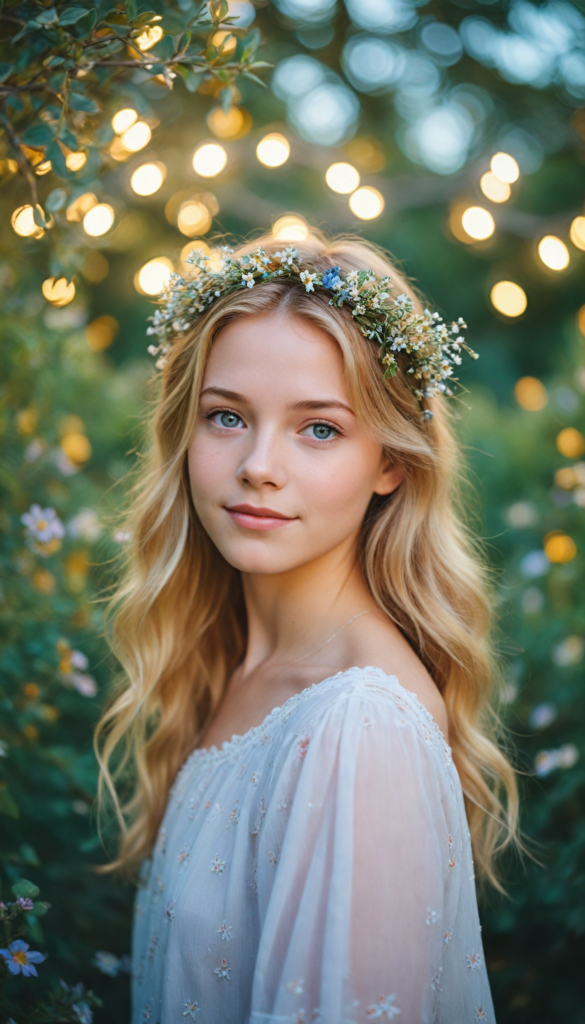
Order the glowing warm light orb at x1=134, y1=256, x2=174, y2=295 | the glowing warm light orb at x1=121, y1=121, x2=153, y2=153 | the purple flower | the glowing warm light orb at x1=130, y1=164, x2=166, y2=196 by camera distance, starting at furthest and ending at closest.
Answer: the glowing warm light orb at x1=134, y1=256, x2=174, y2=295
the glowing warm light orb at x1=130, y1=164, x2=166, y2=196
the glowing warm light orb at x1=121, y1=121, x2=153, y2=153
the purple flower

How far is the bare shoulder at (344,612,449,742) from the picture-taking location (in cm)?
145

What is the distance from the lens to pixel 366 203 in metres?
3.42

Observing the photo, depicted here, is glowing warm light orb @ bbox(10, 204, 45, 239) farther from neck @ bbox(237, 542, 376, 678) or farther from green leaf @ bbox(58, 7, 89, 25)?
neck @ bbox(237, 542, 376, 678)

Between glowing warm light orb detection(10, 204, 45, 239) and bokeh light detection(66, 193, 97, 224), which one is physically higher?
glowing warm light orb detection(10, 204, 45, 239)

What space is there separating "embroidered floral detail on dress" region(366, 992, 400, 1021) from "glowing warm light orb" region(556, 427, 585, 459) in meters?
2.32

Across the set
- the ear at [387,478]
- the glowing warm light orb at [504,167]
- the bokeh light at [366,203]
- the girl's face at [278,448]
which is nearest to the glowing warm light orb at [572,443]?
Result: the glowing warm light orb at [504,167]

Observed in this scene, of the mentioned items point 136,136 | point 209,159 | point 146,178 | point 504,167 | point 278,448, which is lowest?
point 504,167

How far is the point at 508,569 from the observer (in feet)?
10.5

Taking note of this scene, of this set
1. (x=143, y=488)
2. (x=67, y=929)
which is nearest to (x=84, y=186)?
(x=143, y=488)

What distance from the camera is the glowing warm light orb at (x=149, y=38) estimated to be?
1.51m

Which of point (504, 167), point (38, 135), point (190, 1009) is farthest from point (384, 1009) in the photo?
point (504, 167)

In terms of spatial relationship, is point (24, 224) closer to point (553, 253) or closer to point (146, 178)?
point (146, 178)

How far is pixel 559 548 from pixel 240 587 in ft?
4.59

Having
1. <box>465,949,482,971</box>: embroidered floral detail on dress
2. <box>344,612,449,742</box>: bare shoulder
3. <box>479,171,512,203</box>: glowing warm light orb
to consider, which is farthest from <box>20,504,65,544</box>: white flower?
<box>479,171,512,203</box>: glowing warm light orb
